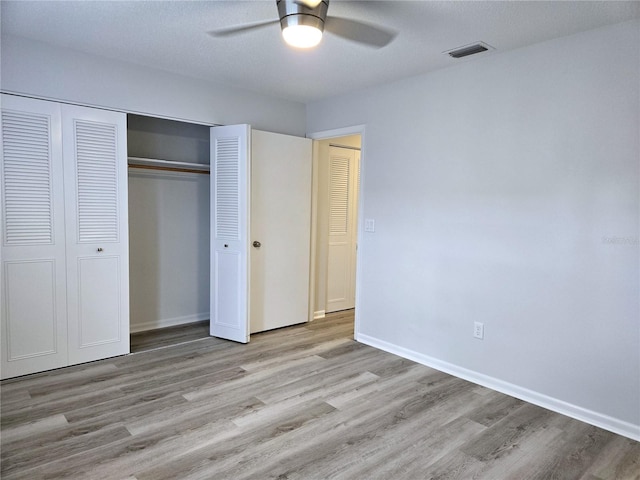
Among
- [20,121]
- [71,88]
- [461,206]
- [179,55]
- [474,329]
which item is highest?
[179,55]

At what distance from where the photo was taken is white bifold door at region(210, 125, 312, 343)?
3945 millimetres

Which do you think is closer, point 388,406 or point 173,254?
point 388,406

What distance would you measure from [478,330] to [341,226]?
2.34 m

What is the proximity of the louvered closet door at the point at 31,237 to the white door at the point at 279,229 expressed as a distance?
1642 mm

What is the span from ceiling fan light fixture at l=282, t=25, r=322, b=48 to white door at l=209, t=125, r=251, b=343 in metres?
1.68

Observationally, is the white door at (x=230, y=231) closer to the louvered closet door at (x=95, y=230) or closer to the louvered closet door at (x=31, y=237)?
the louvered closet door at (x=95, y=230)

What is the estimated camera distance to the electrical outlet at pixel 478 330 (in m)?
3.20

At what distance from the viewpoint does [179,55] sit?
3.22 metres

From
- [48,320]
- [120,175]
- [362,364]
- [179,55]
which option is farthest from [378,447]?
[179,55]

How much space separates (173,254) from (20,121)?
188 cm

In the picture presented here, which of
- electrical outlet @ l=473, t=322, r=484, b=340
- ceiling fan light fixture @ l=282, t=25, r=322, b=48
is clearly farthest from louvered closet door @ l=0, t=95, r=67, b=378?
electrical outlet @ l=473, t=322, r=484, b=340

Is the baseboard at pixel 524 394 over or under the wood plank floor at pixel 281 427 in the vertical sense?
over

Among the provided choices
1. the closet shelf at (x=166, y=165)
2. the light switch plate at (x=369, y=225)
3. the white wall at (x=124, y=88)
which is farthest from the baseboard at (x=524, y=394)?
the white wall at (x=124, y=88)

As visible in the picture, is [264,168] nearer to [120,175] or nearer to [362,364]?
[120,175]
